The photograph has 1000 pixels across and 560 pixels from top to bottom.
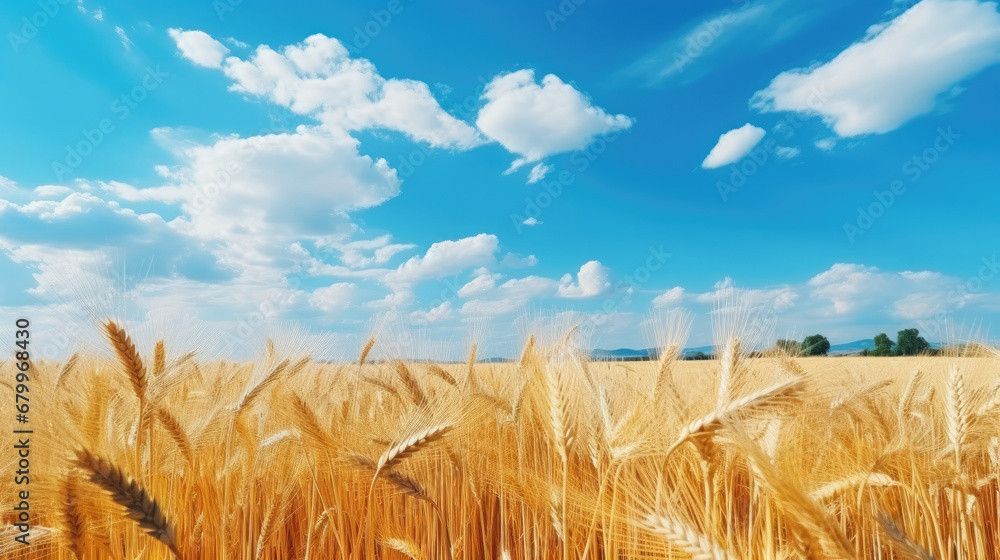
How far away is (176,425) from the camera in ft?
7.18

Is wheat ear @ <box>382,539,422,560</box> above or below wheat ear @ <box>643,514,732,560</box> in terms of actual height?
below

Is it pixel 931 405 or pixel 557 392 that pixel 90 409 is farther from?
pixel 931 405

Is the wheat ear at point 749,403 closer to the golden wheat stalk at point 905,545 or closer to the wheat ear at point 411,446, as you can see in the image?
the golden wheat stalk at point 905,545

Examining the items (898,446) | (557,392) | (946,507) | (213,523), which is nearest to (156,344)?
(213,523)

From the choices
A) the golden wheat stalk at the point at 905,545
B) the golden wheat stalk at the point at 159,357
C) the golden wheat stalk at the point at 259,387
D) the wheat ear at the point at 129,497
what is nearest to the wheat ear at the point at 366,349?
the golden wheat stalk at the point at 259,387

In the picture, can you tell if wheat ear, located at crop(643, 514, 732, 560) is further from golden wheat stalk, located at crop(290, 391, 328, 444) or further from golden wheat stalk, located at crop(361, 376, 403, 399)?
golden wheat stalk, located at crop(361, 376, 403, 399)

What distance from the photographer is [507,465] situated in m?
2.74

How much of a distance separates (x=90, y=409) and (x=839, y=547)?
92.1 inches

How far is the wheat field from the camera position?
1.56 m

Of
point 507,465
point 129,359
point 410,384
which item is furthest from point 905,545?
point 129,359

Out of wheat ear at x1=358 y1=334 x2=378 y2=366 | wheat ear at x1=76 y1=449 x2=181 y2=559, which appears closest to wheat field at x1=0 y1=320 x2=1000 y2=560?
wheat ear at x1=76 y1=449 x2=181 y2=559

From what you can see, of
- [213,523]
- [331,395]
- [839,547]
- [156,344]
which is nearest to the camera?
[839,547]

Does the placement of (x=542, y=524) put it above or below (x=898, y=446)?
below

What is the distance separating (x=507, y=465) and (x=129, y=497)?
174 centimetres
